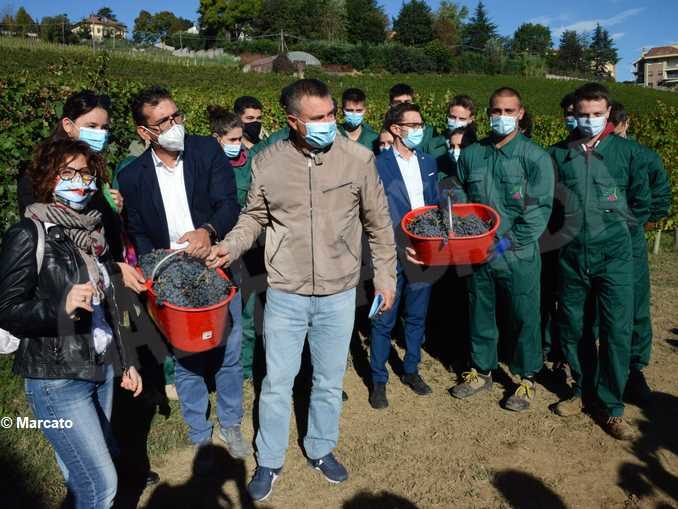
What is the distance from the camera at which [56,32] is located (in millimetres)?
76500

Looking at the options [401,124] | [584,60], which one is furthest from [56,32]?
[584,60]

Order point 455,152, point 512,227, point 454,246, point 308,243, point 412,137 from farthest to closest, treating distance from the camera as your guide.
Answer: point 455,152
point 412,137
point 512,227
point 454,246
point 308,243

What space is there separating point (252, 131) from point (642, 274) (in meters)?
3.65

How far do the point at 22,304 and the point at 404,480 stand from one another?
2.54 metres

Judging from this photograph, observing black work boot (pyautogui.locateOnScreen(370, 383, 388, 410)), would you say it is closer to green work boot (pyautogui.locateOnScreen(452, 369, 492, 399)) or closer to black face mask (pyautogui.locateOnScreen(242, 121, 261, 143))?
green work boot (pyautogui.locateOnScreen(452, 369, 492, 399))

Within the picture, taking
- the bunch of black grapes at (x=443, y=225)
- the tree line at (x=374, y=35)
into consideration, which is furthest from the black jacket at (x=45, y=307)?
the tree line at (x=374, y=35)

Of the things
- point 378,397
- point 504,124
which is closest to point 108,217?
point 378,397

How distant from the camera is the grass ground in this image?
3564 millimetres

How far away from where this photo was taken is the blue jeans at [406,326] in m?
4.70

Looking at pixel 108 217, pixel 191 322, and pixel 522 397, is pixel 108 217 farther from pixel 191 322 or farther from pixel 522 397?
pixel 522 397

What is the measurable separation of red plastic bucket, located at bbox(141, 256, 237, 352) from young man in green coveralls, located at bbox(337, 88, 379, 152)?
3274 millimetres

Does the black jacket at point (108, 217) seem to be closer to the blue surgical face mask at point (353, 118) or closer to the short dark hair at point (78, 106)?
the short dark hair at point (78, 106)

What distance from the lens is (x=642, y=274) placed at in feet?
15.7

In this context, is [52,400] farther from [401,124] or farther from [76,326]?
[401,124]
